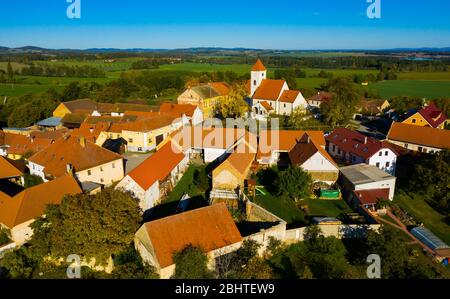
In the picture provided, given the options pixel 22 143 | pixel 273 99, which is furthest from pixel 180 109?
pixel 22 143

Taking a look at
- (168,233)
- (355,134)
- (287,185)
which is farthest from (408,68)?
(168,233)

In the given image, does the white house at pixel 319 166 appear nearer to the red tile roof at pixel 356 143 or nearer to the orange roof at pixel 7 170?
the red tile roof at pixel 356 143

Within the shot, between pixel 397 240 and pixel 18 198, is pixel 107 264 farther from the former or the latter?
pixel 397 240

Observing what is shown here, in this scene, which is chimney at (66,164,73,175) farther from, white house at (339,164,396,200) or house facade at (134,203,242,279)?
white house at (339,164,396,200)

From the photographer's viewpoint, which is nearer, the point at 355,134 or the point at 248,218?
the point at 248,218

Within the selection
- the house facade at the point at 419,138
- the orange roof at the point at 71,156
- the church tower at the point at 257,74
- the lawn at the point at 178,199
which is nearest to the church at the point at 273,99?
the church tower at the point at 257,74

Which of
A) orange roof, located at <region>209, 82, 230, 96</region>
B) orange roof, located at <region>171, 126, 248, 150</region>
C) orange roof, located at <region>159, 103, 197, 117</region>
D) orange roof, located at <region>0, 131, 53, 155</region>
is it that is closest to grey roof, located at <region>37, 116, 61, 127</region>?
orange roof, located at <region>0, 131, 53, 155</region>
